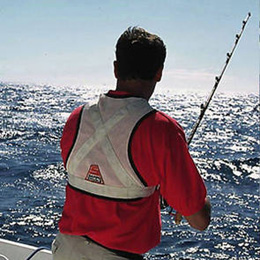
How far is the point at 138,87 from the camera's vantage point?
181 cm

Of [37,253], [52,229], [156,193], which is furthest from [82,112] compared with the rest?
[52,229]

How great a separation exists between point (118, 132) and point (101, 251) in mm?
548

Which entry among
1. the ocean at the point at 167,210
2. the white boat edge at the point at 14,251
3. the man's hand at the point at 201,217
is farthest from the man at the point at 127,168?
the white boat edge at the point at 14,251

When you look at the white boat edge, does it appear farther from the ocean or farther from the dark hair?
the dark hair

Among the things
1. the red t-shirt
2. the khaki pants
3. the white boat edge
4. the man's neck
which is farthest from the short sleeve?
the white boat edge

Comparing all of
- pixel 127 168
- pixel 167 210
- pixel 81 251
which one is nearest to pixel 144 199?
pixel 127 168

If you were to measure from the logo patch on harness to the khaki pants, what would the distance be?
0.29m

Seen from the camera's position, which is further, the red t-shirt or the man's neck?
the man's neck

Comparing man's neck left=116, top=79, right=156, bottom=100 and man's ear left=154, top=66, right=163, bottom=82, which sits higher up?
man's ear left=154, top=66, right=163, bottom=82

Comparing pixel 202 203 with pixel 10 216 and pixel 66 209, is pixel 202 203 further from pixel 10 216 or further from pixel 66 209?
pixel 10 216

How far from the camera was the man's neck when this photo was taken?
5.91 ft

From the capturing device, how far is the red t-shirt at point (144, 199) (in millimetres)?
1644

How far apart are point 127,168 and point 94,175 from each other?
17cm

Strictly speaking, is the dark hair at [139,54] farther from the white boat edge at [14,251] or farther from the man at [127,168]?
the white boat edge at [14,251]
